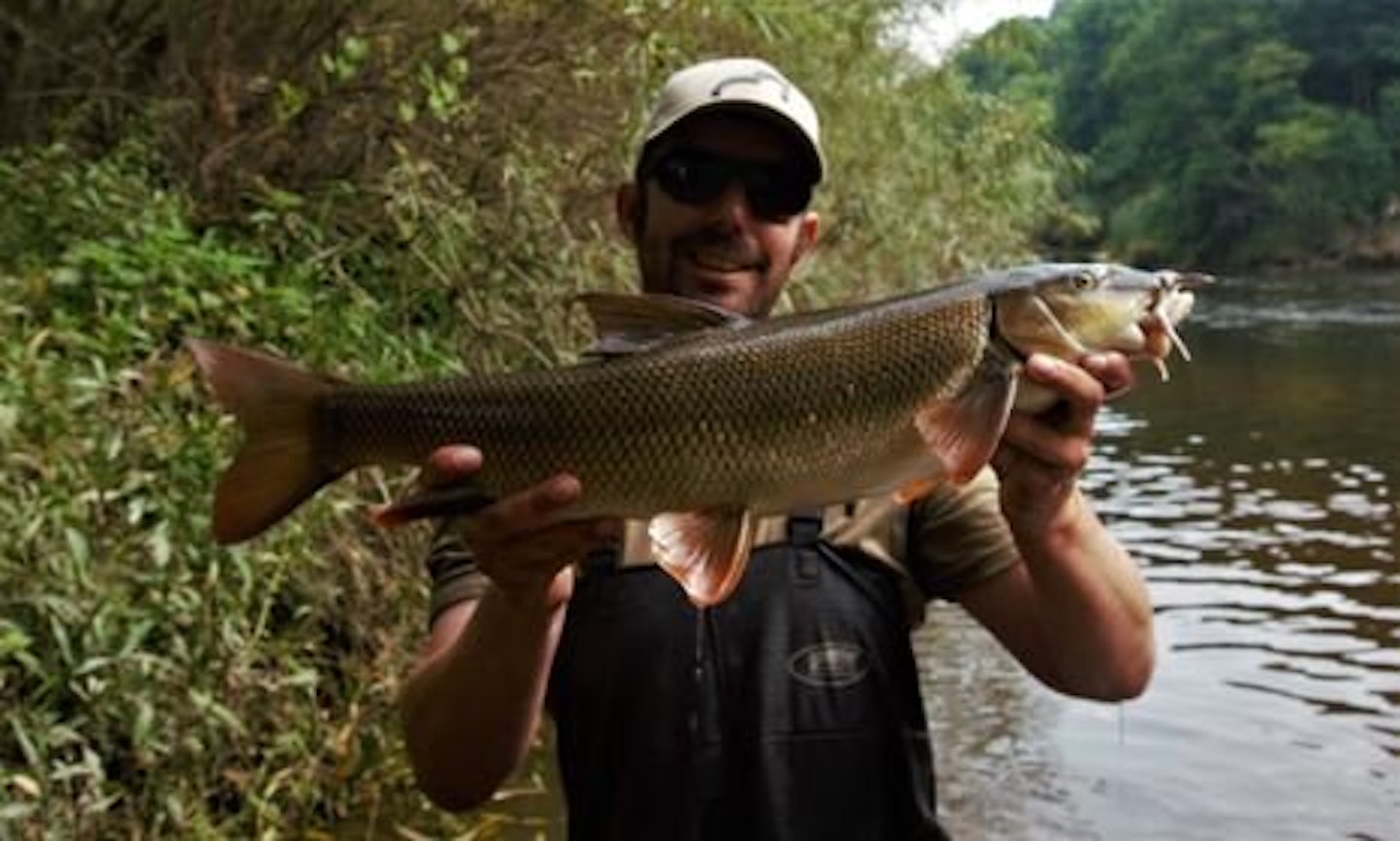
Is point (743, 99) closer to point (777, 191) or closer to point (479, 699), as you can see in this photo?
point (777, 191)

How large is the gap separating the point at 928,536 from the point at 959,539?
0.05 m

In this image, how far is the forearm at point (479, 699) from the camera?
7.09 feet

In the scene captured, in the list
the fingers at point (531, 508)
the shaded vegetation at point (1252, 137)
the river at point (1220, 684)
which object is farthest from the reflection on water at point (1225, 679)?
the shaded vegetation at point (1252, 137)

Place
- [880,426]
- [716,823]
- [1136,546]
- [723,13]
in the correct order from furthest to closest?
[1136,546], [723,13], [716,823], [880,426]

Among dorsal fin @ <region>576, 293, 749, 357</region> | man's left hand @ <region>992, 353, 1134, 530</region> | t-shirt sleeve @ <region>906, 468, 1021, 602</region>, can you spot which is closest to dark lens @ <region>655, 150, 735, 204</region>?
dorsal fin @ <region>576, 293, 749, 357</region>

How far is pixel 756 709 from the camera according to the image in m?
2.26

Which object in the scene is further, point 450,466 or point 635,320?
point 635,320

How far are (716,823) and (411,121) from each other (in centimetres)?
475

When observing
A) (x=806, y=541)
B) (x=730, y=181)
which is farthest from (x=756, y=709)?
(x=730, y=181)

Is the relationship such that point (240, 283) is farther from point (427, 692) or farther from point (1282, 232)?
point (1282, 232)

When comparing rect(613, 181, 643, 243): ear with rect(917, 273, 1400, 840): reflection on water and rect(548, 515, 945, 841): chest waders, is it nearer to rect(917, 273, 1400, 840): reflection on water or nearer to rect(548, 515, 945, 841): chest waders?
rect(548, 515, 945, 841): chest waders

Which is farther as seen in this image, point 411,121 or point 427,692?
point 411,121

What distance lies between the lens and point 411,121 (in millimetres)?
6488

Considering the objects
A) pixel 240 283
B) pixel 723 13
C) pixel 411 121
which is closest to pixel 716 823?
pixel 240 283
